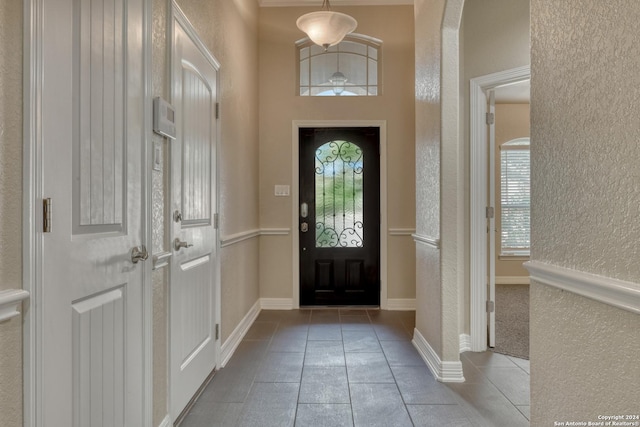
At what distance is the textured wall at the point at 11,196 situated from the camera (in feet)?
2.79

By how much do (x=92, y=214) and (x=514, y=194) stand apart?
5.78 meters

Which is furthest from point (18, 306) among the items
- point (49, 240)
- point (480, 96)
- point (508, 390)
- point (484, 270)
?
point (480, 96)

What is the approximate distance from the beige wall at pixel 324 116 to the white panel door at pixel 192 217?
1.59 m

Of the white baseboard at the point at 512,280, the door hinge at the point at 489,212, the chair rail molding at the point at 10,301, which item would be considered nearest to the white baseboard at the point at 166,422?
the chair rail molding at the point at 10,301

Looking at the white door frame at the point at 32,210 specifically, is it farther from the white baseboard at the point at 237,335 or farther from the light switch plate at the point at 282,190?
the light switch plate at the point at 282,190

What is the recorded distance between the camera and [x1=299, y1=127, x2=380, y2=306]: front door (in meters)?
4.04

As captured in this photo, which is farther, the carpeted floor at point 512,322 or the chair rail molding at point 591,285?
the carpeted floor at point 512,322

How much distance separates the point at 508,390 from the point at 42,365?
2.33 metres

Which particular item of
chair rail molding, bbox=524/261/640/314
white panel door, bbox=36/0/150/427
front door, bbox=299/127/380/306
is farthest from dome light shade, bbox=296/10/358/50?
chair rail molding, bbox=524/261/640/314

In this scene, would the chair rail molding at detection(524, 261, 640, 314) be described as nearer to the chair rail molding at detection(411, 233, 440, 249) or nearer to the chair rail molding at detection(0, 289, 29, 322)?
the chair rail molding at detection(411, 233, 440, 249)

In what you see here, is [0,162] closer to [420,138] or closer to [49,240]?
[49,240]

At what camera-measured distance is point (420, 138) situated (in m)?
2.84

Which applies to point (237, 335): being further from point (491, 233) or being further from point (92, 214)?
point (491, 233)

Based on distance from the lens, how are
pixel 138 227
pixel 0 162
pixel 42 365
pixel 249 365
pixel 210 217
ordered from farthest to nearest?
1. pixel 249 365
2. pixel 210 217
3. pixel 138 227
4. pixel 42 365
5. pixel 0 162
